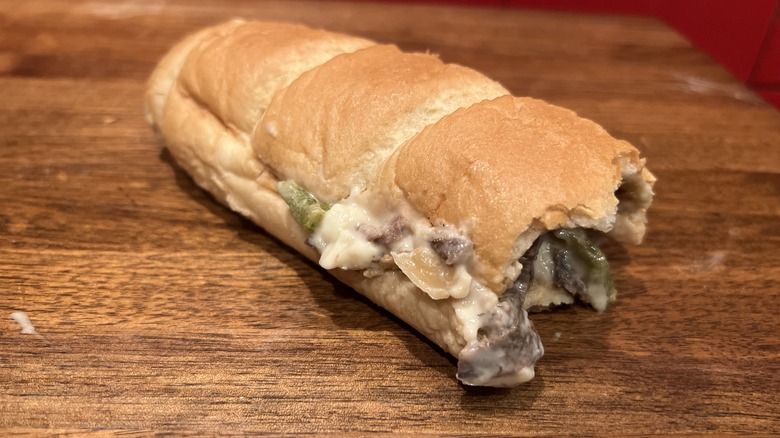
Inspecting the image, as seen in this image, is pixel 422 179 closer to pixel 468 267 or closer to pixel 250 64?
pixel 468 267

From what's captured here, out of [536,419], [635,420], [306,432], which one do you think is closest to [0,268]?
[306,432]

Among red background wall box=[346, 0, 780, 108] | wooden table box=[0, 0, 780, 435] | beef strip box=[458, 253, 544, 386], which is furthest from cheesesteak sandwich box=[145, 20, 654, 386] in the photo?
red background wall box=[346, 0, 780, 108]

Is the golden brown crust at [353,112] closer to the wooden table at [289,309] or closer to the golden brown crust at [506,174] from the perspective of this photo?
the golden brown crust at [506,174]

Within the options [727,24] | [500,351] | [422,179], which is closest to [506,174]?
[422,179]

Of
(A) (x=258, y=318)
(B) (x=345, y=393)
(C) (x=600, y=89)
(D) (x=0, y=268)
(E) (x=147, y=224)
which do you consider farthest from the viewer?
(C) (x=600, y=89)

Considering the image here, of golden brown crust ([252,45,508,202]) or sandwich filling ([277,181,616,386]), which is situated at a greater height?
golden brown crust ([252,45,508,202])

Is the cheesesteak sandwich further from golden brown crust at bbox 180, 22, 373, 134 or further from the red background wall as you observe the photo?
the red background wall

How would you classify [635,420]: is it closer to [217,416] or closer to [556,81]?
[217,416]
